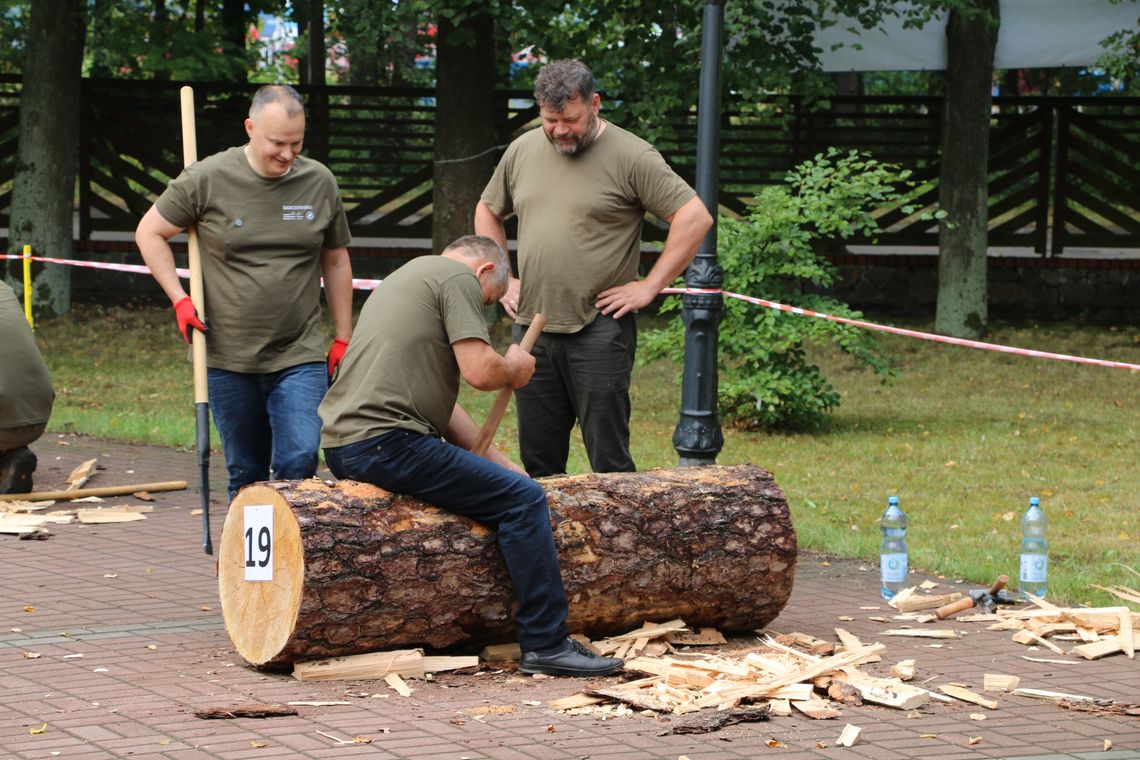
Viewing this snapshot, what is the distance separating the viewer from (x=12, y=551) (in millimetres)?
7840

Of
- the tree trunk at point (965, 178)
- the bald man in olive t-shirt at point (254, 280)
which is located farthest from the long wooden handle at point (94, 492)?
the tree trunk at point (965, 178)

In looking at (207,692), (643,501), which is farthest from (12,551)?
(643,501)

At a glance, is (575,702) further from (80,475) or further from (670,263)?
(80,475)

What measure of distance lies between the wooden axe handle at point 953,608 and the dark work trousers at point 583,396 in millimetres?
1392

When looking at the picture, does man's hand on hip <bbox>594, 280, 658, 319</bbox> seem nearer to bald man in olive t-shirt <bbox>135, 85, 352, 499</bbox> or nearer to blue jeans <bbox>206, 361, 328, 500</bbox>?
bald man in olive t-shirt <bbox>135, 85, 352, 499</bbox>

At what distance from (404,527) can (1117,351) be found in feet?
40.9

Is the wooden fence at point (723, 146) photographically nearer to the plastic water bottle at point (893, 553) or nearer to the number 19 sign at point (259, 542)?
the plastic water bottle at point (893, 553)

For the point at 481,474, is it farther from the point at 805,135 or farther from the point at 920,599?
the point at 805,135

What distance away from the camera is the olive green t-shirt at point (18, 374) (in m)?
8.73

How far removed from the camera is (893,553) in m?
7.16

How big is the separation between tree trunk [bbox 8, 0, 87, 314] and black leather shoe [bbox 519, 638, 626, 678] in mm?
12686

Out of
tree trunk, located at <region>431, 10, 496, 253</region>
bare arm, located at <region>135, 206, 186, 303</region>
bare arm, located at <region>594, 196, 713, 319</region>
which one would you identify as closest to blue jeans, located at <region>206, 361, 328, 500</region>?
bare arm, located at <region>135, 206, 186, 303</region>

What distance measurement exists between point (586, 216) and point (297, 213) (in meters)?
1.17

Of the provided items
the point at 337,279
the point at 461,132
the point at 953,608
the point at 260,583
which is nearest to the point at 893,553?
the point at 953,608
